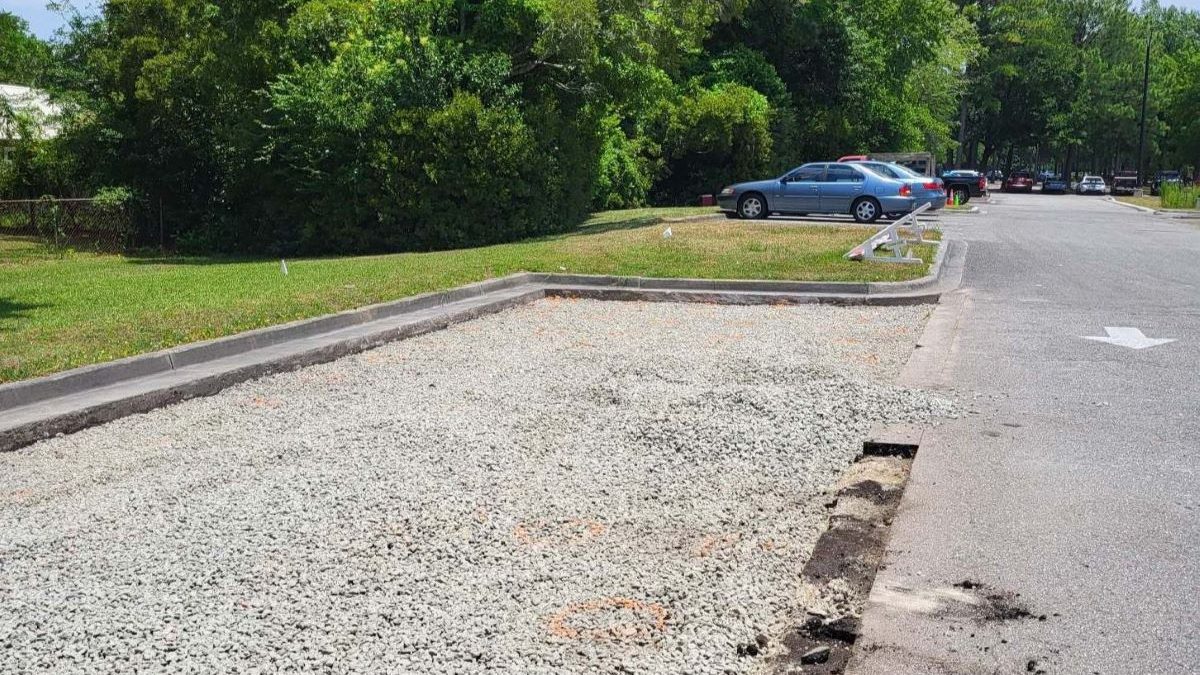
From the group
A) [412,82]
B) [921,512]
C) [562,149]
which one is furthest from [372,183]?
[921,512]

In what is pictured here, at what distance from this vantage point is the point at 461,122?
20047 millimetres

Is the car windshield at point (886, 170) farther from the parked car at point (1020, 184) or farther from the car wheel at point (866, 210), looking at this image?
the parked car at point (1020, 184)

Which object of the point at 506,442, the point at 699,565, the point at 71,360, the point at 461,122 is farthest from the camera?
the point at 461,122

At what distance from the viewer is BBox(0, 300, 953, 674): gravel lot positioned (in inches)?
143

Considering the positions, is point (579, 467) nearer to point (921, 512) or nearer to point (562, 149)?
point (921, 512)

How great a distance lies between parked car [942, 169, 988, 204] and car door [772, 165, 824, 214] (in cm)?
1330

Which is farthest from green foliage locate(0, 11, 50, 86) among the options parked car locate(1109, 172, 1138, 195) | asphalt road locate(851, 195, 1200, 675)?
parked car locate(1109, 172, 1138, 195)

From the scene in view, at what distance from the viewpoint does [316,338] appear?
9680 millimetres

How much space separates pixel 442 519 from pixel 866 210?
72.3ft

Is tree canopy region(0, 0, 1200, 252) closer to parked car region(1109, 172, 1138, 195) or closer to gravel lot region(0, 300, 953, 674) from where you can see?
gravel lot region(0, 300, 953, 674)

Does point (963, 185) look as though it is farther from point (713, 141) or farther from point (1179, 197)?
point (713, 141)

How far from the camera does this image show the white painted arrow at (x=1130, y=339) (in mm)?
9273

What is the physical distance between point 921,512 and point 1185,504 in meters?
1.26

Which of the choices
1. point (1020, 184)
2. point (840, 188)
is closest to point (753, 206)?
point (840, 188)
